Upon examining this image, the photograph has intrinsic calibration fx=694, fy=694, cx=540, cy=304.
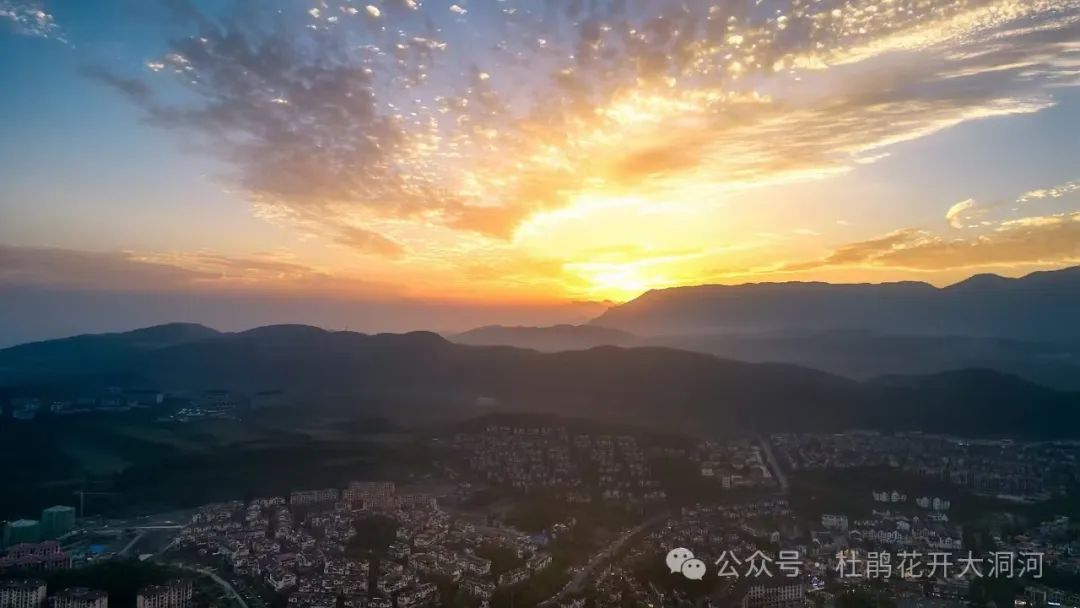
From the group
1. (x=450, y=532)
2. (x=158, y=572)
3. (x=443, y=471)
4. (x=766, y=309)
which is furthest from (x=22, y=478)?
(x=766, y=309)

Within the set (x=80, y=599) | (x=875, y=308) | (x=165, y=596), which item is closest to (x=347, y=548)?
(x=165, y=596)

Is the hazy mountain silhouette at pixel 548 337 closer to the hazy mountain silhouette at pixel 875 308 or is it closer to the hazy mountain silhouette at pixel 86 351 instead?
the hazy mountain silhouette at pixel 875 308

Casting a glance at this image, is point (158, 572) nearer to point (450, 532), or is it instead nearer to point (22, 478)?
point (450, 532)

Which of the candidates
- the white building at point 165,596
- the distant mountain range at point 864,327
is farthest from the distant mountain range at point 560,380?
the white building at point 165,596

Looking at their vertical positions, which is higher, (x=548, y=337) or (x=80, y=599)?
(x=548, y=337)

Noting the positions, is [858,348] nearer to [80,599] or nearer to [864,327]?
[864,327]

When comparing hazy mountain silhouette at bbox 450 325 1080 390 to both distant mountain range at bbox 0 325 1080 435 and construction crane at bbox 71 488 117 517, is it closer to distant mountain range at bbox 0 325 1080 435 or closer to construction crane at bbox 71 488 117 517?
distant mountain range at bbox 0 325 1080 435
